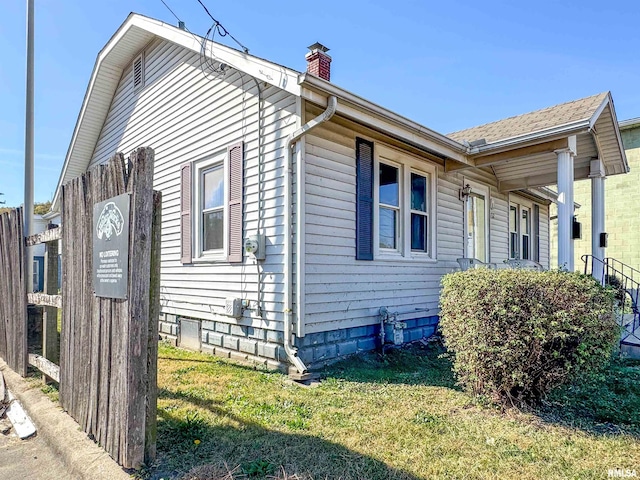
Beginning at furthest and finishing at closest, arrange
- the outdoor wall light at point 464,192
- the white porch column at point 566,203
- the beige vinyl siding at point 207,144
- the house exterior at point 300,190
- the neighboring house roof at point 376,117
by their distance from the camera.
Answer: the outdoor wall light at point 464,192 → the white porch column at point 566,203 → the beige vinyl siding at point 207,144 → the house exterior at point 300,190 → the neighboring house roof at point 376,117

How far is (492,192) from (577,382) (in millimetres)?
5957

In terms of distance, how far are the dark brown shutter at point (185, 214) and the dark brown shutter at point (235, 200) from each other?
1082mm

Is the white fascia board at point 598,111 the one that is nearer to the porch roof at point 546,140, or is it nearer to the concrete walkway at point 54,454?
the porch roof at point 546,140

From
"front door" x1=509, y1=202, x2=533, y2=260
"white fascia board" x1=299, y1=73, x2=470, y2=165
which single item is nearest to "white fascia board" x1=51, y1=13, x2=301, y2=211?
"white fascia board" x1=299, y1=73, x2=470, y2=165

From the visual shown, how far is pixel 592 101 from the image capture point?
20.7 feet

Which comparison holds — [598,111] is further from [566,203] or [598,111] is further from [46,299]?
[46,299]

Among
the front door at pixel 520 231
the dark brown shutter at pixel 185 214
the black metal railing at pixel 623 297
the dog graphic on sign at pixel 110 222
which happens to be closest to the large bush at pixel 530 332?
the black metal railing at pixel 623 297

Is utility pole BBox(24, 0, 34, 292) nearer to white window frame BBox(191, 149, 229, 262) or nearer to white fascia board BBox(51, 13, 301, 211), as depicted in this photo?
white fascia board BBox(51, 13, 301, 211)

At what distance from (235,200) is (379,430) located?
3571 millimetres

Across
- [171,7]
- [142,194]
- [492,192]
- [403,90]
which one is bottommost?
[142,194]

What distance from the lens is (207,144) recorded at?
20.3 feet

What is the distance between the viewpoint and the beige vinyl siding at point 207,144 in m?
5.06

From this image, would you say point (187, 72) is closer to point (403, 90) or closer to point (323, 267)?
point (323, 267)

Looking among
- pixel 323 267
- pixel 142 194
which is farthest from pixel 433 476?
pixel 323 267
